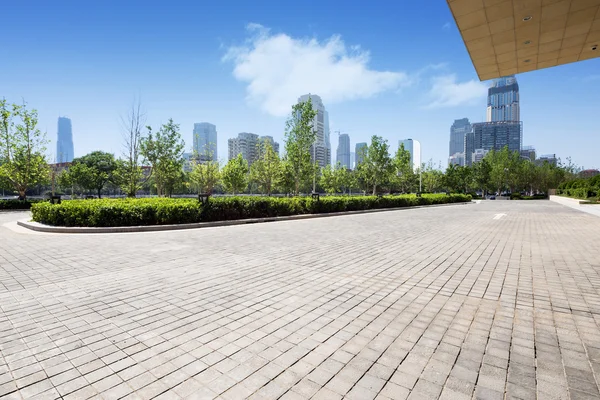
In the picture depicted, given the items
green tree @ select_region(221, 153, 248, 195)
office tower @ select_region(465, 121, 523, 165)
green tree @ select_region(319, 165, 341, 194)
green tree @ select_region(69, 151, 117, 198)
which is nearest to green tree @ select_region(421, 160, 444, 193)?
green tree @ select_region(319, 165, 341, 194)

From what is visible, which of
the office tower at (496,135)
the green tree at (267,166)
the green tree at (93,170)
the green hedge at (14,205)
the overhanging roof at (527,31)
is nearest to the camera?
the overhanging roof at (527,31)

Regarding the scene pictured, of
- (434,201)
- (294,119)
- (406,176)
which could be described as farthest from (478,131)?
(294,119)

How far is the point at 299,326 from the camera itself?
3.68m

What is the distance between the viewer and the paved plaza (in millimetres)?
2598

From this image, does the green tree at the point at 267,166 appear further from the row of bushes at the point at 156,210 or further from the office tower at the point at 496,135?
the office tower at the point at 496,135

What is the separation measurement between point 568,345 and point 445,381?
172cm

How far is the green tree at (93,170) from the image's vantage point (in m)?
58.3

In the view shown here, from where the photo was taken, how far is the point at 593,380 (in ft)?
8.65

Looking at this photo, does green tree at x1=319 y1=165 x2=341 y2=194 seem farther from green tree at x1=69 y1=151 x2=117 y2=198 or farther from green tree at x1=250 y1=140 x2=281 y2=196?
green tree at x1=69 y1=151 x2=117 y2=198

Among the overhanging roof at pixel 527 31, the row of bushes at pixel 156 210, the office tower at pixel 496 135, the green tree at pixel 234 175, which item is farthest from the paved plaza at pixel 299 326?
the office tower at pixel 496 135

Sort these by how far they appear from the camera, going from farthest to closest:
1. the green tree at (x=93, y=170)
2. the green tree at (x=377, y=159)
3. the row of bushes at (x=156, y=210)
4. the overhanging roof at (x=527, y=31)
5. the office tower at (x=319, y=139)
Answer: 1. the green tree at (x=93, y=170)
2. the office tower at (x=319, y=139)
3. the green tree at (x=377, y=159)
4. the row of bushes at (x=156, y=210)
5. the overhanging roof at (x=527, y=31)

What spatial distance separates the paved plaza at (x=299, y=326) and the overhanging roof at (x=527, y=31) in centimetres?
625

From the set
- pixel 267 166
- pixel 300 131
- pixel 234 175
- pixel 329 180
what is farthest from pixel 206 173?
pixel 329 180

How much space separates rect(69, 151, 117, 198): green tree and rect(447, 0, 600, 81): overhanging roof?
56.3m
